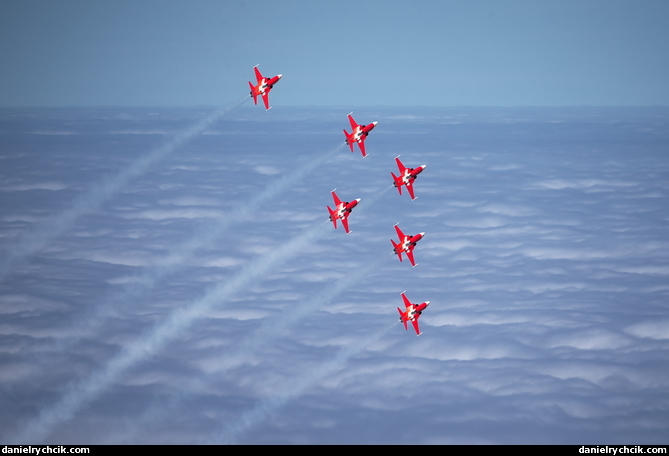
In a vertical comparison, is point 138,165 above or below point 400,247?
above

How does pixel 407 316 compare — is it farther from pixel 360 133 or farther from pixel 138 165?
pixel 138 165

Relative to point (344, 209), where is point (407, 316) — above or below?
below

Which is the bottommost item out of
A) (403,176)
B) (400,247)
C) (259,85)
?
(400,247)
